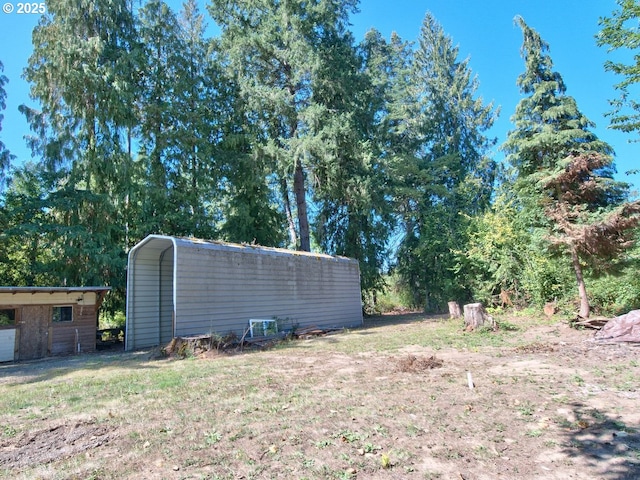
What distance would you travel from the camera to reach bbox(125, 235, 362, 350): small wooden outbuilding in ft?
32.3

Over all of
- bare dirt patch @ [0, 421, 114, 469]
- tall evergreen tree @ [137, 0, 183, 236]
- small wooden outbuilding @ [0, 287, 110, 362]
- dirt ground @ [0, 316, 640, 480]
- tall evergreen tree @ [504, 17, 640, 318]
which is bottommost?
dirt ground @ [0, 316, 640, 480]

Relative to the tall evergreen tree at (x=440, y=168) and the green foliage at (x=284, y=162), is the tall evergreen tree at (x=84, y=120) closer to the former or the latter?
the green foliage at (x=284, y=162)

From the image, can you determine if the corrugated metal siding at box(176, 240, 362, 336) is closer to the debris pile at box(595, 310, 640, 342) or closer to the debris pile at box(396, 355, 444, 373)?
the debris pile at box(396, 355, 444, 373)

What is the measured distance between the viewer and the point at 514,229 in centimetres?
1551

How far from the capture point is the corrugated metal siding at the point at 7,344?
950 cm

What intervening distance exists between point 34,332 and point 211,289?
15.1 ft

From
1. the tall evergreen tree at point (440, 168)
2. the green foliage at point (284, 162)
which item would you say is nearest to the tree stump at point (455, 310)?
the green foliage at point (284, 162)

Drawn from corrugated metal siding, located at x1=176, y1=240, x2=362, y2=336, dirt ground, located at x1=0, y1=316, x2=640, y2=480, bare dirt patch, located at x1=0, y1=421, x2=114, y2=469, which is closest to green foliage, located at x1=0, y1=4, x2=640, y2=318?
corrugated metal siding, located at x1=176, y1=240, x2=362, y2=336

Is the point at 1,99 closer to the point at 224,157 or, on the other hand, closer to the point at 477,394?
the point at 224,157

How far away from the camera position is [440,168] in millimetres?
21297

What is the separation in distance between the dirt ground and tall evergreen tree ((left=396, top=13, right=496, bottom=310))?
13299 mm

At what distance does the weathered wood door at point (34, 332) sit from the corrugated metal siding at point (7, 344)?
158mm

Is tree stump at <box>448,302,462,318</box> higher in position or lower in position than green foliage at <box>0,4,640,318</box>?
lower

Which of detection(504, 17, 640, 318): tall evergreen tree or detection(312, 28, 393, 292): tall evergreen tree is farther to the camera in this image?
detection(312, 28, 393, 292): tall evergreen tree
